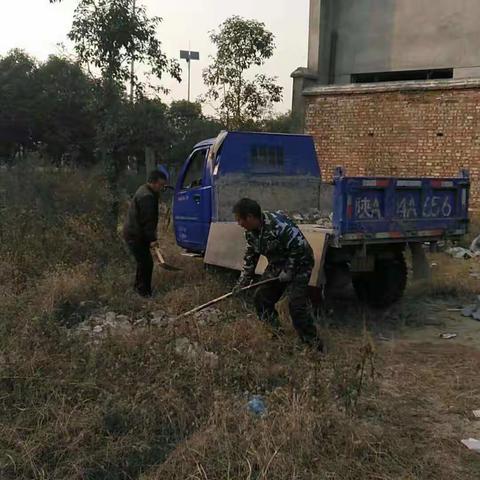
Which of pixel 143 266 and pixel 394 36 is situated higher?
pixel 394 36

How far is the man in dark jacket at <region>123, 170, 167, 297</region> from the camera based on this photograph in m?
7.15

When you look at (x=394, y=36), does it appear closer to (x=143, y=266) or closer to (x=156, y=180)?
(x=156, y=180)

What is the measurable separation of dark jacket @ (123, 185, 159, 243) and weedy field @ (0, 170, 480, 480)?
0.80 metres

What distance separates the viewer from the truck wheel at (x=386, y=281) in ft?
24.5

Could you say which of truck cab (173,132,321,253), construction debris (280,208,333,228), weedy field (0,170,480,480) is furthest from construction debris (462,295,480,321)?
truck cab (173,132,321,253)

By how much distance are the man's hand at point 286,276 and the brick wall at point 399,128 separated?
10.1 metres

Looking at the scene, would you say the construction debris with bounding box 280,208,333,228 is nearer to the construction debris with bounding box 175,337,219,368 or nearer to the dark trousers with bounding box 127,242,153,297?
the dark trousers with bounding box 127,242,153,297

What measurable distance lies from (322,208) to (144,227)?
2755 millimetres

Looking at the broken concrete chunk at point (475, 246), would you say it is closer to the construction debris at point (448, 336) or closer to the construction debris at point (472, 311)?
the construction debris at point (472, 311)

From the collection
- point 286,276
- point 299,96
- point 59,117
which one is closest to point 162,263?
point 286,276

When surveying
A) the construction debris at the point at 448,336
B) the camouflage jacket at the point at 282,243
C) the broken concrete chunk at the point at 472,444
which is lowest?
the construction debris at the point at 448,336

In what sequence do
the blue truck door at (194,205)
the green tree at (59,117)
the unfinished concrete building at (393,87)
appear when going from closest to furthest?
the blue truck door at (194,205) → the unfinished concrete building at (393,87) → the green tree at (59,117)

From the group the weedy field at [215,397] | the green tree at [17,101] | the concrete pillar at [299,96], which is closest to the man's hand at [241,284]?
the weedy field at [215,397]

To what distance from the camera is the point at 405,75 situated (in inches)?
718
